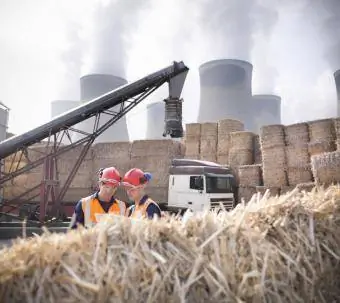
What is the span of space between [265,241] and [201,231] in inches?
19.0

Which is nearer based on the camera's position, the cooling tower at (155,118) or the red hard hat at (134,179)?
the red hard hat at (134,179)

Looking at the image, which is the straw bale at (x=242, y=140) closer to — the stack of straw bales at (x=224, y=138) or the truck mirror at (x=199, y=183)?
the stack of straw bales at (x=224, y=138)

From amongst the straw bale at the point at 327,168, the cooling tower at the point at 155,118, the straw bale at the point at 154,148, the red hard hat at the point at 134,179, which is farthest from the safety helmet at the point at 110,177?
the cooling tower at the point at 155,118

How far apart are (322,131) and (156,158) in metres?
7.87

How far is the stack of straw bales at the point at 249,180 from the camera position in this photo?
47.8 ft

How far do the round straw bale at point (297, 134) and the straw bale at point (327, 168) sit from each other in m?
3.58

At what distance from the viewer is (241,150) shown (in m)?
16.0

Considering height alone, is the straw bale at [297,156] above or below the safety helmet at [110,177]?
above

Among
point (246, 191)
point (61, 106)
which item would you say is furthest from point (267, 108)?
point (61, 106)

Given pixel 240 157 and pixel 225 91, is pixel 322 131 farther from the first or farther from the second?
pixel 225 91

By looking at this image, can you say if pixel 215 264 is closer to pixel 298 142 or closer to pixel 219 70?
pixel 298 142

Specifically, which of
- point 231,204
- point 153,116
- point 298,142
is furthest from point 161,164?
point 153,116

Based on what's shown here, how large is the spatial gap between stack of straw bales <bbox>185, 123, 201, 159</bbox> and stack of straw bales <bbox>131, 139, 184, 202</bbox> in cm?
50

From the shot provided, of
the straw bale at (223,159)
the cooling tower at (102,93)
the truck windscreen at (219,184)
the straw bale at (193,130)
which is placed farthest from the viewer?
the cooling tower at (102,93)
